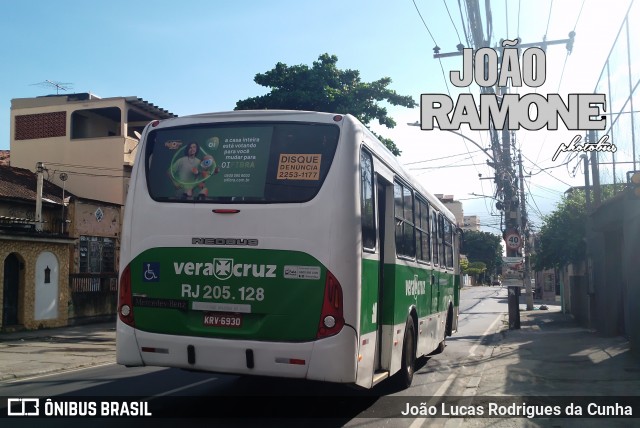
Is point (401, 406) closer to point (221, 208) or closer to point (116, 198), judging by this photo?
point (221, 208)

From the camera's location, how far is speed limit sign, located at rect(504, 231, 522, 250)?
22.0 meters

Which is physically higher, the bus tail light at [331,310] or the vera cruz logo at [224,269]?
the vera cruz logo at [224,269]

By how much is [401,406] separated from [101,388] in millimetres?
4495

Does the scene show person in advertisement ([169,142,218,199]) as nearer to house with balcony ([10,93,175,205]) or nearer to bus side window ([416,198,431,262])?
bus side window ([416,198,431,262])

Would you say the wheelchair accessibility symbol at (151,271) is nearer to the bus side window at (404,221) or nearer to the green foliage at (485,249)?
the bus side window at (404,221)

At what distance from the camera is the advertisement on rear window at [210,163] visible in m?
6.88

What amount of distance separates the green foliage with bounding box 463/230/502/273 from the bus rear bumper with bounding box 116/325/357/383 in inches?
4174

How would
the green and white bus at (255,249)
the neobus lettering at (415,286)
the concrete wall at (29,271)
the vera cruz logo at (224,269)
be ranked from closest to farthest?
the green and white bus at (255,249) → the vera cruz logo at (224,269) → the neobus lettering at (415,286) → the concrete wall at (29,271)

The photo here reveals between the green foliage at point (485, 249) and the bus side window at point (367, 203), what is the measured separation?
344 feet

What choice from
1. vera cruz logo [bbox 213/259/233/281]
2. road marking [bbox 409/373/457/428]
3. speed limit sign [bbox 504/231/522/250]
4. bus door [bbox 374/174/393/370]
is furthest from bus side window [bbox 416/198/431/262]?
speed limit sign [bbox 504/231/522/250]

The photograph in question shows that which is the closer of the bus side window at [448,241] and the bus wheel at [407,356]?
the bus wheel at [407,356]

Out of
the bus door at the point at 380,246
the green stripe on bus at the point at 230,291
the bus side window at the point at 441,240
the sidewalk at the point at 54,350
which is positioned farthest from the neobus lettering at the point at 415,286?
the sidewalk at the point at 54,350

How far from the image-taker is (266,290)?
21.4 feet

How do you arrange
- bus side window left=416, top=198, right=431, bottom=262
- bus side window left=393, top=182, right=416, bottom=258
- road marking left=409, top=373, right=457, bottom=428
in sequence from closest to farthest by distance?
road marking left=409, top=373, right=457, bottom=428 < bus side window left=393, top=182, right=416, bottom=258 < bus side window left=416, top=198, right=431, bottom=262
